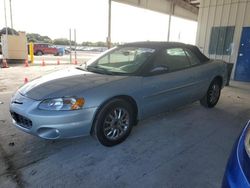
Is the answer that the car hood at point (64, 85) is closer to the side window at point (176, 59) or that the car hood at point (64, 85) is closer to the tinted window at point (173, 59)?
the tinted window at point (173, 59)

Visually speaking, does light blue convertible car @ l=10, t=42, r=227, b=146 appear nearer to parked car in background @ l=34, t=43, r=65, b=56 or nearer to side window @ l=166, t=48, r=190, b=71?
side window @ l=166, t=48, r=190, b=71

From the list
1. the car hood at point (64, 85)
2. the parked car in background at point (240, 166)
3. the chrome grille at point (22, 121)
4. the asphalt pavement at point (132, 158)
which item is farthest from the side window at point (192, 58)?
the chrome grille at point (22, 121)

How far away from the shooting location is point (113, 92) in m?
2.61

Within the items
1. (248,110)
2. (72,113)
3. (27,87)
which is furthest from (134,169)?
(248,110)

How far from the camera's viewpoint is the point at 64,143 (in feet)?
9.35

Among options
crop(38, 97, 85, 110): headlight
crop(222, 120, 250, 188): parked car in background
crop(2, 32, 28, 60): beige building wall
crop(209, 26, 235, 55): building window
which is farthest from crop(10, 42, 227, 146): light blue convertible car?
crop(2, 32, 28, 60): beige building wall

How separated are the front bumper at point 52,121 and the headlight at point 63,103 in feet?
0.16

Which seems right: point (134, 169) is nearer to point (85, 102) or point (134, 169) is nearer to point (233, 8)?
point (85, 102)

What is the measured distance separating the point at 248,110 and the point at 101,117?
3.57 m

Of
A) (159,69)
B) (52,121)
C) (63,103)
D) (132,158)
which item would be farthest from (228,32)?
(52,121)

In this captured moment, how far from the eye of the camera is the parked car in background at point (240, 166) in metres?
1.10

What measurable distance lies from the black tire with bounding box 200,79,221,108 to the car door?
688 millimetres

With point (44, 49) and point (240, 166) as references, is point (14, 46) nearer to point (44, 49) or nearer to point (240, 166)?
point (44, 49)

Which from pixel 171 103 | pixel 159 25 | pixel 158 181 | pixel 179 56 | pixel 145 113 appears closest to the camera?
pixel 158 181
